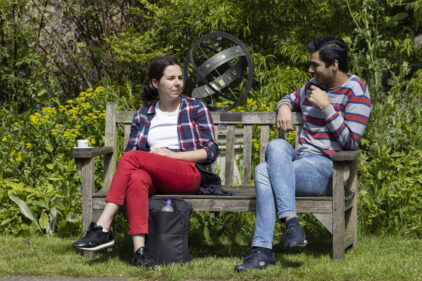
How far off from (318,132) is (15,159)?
107 inches

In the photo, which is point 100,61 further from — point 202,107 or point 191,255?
point 191,255

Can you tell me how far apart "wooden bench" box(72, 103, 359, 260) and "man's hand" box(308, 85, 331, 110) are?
34cm

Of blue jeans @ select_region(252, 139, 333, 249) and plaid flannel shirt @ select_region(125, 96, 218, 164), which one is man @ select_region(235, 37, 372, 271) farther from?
plaid flannel shirt @ select_region(125, 96, 218, 164)

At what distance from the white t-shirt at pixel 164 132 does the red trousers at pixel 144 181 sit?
270mm

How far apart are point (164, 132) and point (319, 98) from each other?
1.12 meters

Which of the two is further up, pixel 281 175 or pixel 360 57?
pixel 360 57

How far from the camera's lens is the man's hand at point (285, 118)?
4438 millimetres

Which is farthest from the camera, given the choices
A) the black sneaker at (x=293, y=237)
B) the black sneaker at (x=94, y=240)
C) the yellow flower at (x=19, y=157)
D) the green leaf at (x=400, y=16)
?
the green leaf at (x=400, y=16)

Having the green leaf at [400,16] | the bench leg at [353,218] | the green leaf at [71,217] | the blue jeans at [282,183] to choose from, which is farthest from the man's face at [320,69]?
the green leaf at [400,16]

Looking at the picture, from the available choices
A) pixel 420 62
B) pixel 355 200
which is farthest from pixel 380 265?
pixel 420 62

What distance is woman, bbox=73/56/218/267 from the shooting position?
3.96 metres

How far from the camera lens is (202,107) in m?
4.49

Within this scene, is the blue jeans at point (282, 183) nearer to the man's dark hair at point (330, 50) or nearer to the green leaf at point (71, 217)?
the man's dark hair at point (330, 50)

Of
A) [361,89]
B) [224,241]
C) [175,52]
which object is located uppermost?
[175,52]
